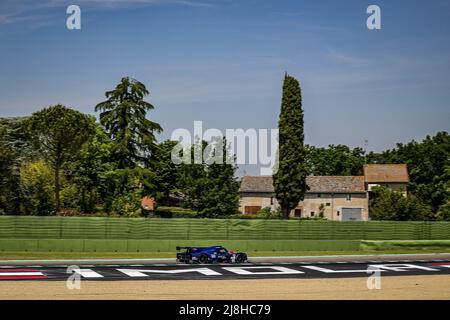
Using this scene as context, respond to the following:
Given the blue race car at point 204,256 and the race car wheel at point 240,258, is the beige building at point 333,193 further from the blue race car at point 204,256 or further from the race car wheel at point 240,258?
the blue race car at point 204,256

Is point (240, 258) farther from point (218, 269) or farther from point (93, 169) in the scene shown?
point (93, 169)

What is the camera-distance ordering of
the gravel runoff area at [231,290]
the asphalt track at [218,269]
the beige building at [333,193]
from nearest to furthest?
1. the gravel runoff area at [231,290]
2. the asphalt track at [218,269]
3. the beige building at [333,193]

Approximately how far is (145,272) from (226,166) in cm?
4839

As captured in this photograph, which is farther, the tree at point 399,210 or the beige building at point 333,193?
the beige building at point 333,193

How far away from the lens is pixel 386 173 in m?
105

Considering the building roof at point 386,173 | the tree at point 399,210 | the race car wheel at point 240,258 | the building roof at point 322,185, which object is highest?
the building roof at point 386,173

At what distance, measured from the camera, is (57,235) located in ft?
173

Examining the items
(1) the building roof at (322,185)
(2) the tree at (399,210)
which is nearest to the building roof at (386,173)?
(1) the building roof at (322,185)

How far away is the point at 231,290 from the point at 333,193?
73.4 m

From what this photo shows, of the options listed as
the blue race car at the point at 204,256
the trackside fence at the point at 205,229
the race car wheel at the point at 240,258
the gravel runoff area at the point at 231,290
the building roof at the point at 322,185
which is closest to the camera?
the gravel runoff area at the point at 231,290

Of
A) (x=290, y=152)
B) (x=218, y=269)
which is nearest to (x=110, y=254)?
(x=218, y=269)

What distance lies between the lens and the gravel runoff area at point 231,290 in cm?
2797

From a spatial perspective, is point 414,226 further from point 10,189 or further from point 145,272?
point 10,189

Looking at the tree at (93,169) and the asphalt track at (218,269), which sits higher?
the tree at (93,169)
